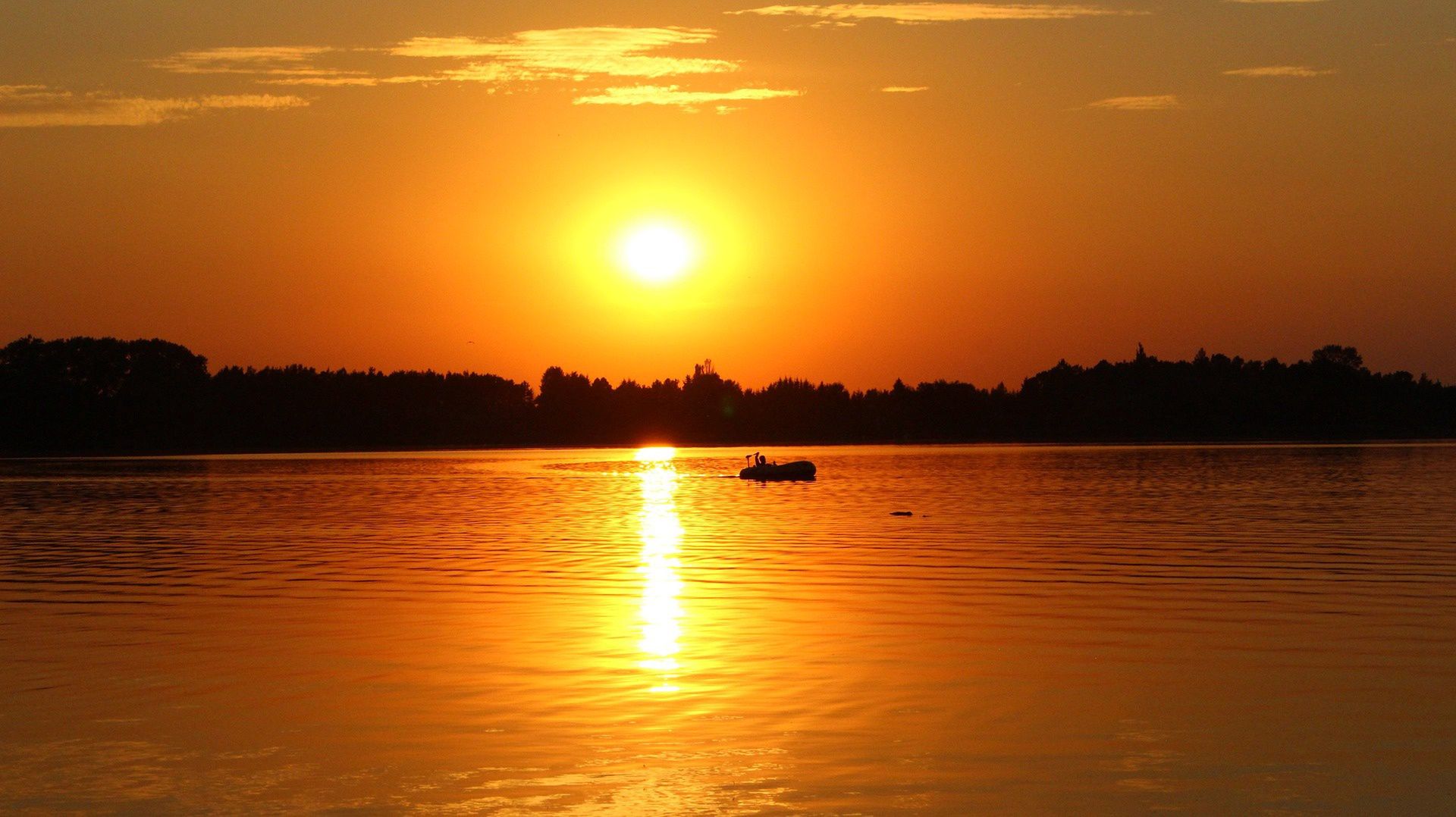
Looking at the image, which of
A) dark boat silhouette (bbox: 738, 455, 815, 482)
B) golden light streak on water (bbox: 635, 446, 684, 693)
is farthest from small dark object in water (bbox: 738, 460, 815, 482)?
golden light streak on water (bbox: 635, 446, 684, 693)

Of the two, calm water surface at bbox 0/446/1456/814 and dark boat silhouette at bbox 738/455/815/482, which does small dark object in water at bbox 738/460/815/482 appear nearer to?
dark boat silhouette at bbox 738/455/815/482

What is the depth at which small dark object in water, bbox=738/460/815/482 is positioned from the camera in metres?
76.0

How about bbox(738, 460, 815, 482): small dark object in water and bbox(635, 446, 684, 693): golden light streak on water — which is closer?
bbox(635, 446, 684, 693): golden light streak on water

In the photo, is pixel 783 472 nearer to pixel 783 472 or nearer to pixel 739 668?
pixel 783 472

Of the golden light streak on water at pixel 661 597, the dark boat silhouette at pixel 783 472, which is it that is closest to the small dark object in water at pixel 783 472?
the dark boat silhouette at pixel 783 472

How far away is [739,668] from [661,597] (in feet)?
25.3

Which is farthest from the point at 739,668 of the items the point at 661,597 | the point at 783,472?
the point at 783,472

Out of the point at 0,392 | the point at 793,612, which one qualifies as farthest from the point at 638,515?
the point at 0,392

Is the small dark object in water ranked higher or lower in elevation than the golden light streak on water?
higher

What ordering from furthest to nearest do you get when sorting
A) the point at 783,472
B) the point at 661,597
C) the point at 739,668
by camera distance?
the point at 783,472 → the point at 661,597 → the point at 739,668

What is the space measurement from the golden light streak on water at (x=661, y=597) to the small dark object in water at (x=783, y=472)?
2153cm

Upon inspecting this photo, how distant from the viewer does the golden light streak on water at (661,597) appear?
58.7ft

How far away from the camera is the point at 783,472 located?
76250 mm

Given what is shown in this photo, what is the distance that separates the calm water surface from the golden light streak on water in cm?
11
